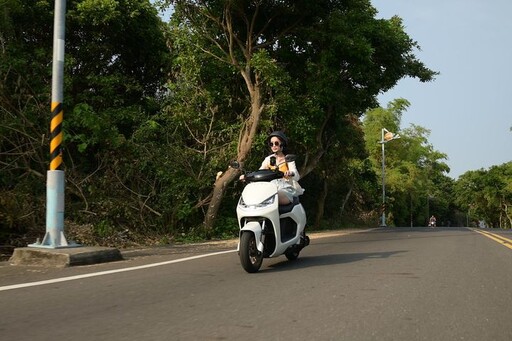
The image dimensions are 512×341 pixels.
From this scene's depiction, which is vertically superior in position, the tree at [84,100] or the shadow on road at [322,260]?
the tree at [84,100]

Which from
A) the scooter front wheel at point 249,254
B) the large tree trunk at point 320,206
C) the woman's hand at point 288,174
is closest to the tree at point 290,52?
the woman's hand at point 288,174

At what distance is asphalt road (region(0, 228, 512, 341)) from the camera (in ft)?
12.6

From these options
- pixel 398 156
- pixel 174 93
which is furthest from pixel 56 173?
pixel 398 156

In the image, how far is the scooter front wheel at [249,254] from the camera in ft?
20.7

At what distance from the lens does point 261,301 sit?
486 cm

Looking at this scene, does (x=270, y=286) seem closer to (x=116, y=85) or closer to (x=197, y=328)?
(x=197, y=328)

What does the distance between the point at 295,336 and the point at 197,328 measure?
0.77 meters

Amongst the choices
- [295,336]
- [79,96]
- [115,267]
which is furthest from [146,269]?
[79,96]

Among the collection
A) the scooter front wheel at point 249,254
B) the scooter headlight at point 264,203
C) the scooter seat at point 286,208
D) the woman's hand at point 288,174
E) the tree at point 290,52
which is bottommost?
the scooter front wheel at point 249,254

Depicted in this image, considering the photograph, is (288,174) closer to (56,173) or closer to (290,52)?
(56,173)

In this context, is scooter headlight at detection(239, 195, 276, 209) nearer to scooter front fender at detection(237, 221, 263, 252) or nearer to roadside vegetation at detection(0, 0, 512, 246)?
scooter front fender at detection(237, 221, 263, 252)

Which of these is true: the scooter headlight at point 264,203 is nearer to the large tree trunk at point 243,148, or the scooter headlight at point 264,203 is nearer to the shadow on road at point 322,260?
the shadow on road at point 322,260

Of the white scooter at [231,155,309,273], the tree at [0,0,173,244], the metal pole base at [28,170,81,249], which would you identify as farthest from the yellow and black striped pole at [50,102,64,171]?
the white scooter at [231,155,309,273]

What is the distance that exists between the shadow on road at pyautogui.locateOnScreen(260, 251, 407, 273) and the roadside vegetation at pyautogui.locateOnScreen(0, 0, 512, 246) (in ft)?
15.9
